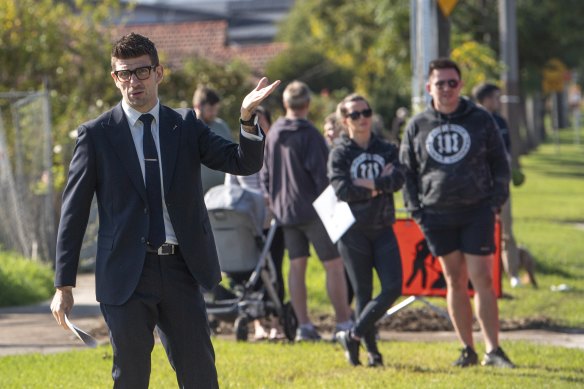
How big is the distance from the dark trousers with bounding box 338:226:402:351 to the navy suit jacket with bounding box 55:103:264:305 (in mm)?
3201

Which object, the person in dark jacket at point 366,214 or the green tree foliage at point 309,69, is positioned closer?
the person in dark jacket at point 366,214

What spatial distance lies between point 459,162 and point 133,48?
3.48 meters

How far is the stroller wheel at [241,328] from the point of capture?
1041 cm

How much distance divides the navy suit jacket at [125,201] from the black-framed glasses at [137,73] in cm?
17

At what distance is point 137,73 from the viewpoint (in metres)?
5.63

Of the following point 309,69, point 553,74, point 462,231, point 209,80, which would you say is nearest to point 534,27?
point 553,74

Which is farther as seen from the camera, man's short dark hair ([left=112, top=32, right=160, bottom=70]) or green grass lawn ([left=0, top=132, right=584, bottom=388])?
green grass lawn ([left=0, top=132, right=584, bottom=388])

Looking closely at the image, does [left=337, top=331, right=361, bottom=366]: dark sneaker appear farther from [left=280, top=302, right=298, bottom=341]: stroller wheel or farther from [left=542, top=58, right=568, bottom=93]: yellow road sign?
[left=542, top=58, right=568, bottom=93]: yellow road sign

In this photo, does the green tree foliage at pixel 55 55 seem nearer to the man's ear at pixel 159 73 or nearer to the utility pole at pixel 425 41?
the utility pole at pixel 425 41

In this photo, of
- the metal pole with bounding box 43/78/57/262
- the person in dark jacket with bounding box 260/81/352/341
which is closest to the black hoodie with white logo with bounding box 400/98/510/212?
the person in dark jacket with bounding box 260/81/352/341

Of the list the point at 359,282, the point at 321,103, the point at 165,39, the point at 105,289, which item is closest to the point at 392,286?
the point at 359,282

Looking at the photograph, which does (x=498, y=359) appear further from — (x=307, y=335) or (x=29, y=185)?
(x=29, y=185)

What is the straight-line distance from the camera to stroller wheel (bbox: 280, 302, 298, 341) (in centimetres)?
1062

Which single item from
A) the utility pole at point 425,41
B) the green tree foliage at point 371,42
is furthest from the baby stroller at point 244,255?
the green tree foliage at point 371,42
